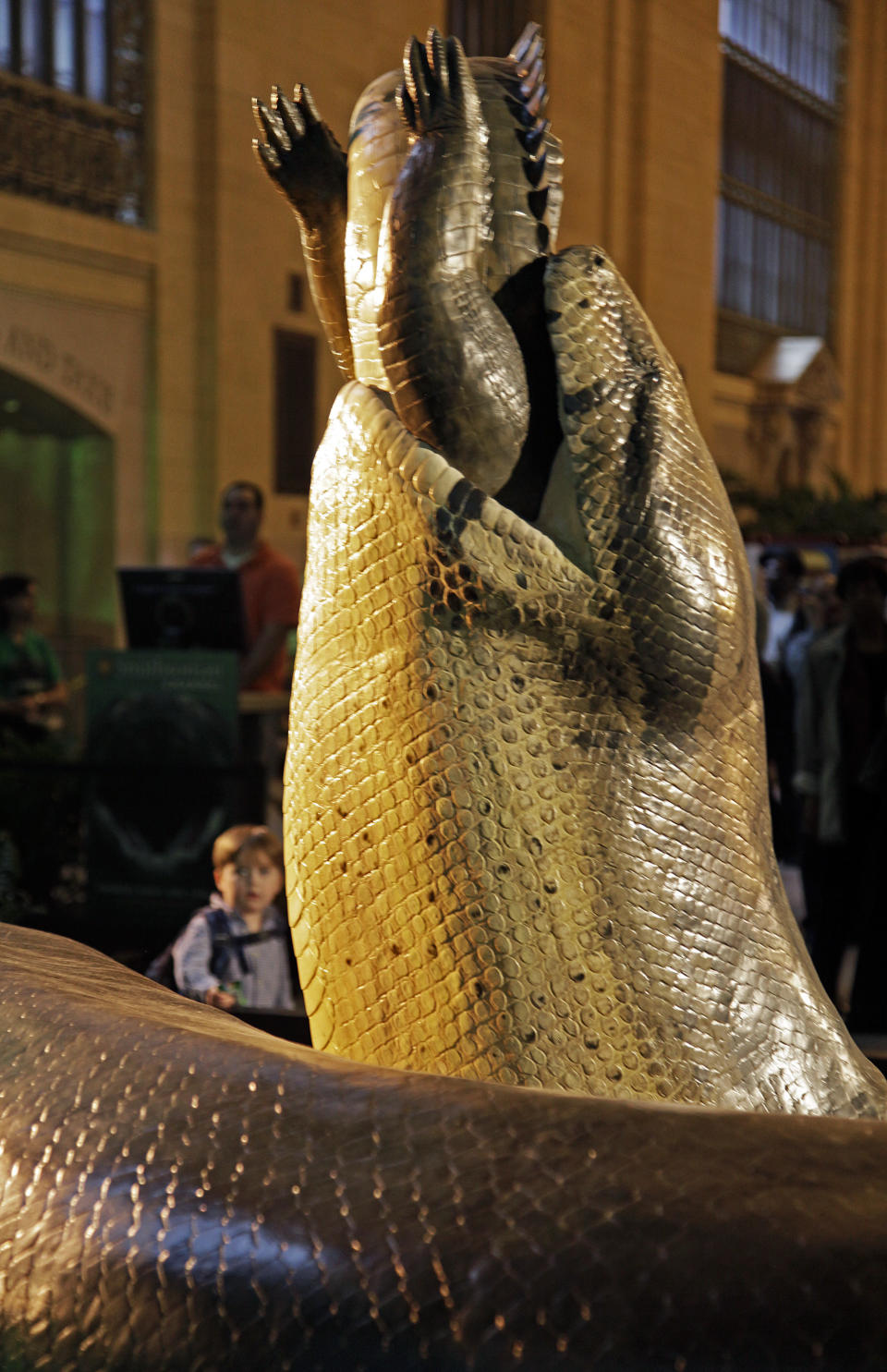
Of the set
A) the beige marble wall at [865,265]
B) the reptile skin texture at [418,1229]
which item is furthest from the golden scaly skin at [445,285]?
the beige marble wall at [865,265]

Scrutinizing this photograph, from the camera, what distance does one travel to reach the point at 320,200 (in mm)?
1523

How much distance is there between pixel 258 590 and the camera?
598cm

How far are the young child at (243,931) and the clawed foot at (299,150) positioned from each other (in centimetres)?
235

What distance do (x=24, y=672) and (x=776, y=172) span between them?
21275 mm

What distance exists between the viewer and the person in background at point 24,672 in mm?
6590

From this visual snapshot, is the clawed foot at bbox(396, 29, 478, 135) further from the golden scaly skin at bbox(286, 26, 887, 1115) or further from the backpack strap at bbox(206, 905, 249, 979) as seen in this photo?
the backpack strap at bbox(206, 905, 249, 979)

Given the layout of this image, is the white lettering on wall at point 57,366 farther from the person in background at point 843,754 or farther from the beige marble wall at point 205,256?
the person in background at point 843,754

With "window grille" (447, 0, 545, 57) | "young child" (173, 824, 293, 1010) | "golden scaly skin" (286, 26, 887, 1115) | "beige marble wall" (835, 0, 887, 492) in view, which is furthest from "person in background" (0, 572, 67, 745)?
"beige marble wall" (835, 0, 887, 492)

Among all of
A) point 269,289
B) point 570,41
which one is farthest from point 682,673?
point 570,41

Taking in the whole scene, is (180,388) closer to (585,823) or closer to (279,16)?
(279,16)

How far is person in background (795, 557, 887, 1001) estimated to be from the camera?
18.3 feet

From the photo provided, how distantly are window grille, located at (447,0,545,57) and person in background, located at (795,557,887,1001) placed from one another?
10503 millimetres

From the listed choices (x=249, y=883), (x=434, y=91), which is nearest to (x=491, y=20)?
(x=249, y=883)

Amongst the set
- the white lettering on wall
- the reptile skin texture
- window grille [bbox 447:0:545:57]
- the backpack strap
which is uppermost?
window grille [bbox 447:0:545:57]
